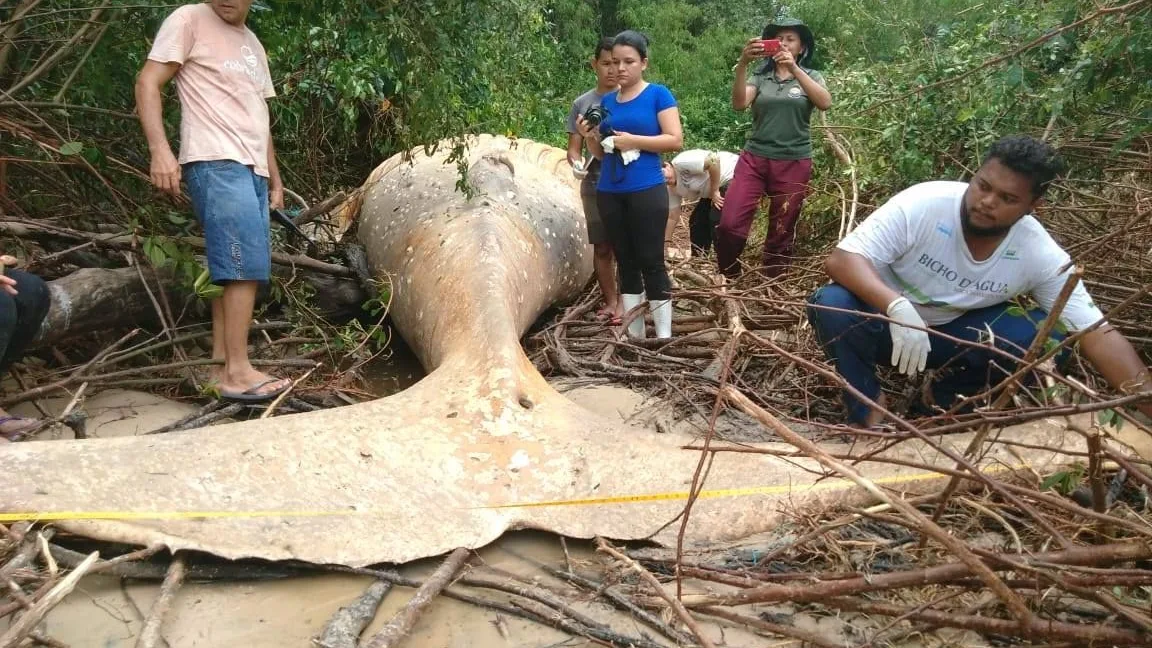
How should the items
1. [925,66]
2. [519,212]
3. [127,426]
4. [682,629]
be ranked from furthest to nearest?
1. [925,66]
2. [519,212]
3. [127,426]
4. [682,629]

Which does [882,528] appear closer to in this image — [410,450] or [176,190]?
[410,450]

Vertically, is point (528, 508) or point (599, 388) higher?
point (528, 508)

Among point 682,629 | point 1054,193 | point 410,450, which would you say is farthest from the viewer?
point 1054,193

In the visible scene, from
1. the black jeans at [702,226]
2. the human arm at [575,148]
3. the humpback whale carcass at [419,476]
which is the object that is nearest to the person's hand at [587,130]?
the human arm at [575,148]

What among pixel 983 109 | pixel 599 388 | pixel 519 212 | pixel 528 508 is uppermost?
pixel 983 109

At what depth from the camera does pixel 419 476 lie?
211 cm

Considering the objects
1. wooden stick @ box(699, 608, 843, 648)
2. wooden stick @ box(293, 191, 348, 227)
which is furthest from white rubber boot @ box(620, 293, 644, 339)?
wooden stick @ box(699, 608, 843, 648)

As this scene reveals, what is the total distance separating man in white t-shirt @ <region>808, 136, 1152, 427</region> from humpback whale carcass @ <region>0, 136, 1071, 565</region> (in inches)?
17.3

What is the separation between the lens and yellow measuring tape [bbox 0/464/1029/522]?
69.2 inches

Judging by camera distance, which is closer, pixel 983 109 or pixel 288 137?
pixel 983 109

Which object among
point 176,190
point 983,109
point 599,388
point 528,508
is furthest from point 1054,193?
point 176,190

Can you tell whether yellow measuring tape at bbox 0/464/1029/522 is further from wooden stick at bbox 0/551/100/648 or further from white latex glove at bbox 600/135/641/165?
white latex glove at bbox 600/135/641/165

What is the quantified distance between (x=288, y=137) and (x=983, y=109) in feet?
12.1

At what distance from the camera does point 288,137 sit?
479 centimetres
